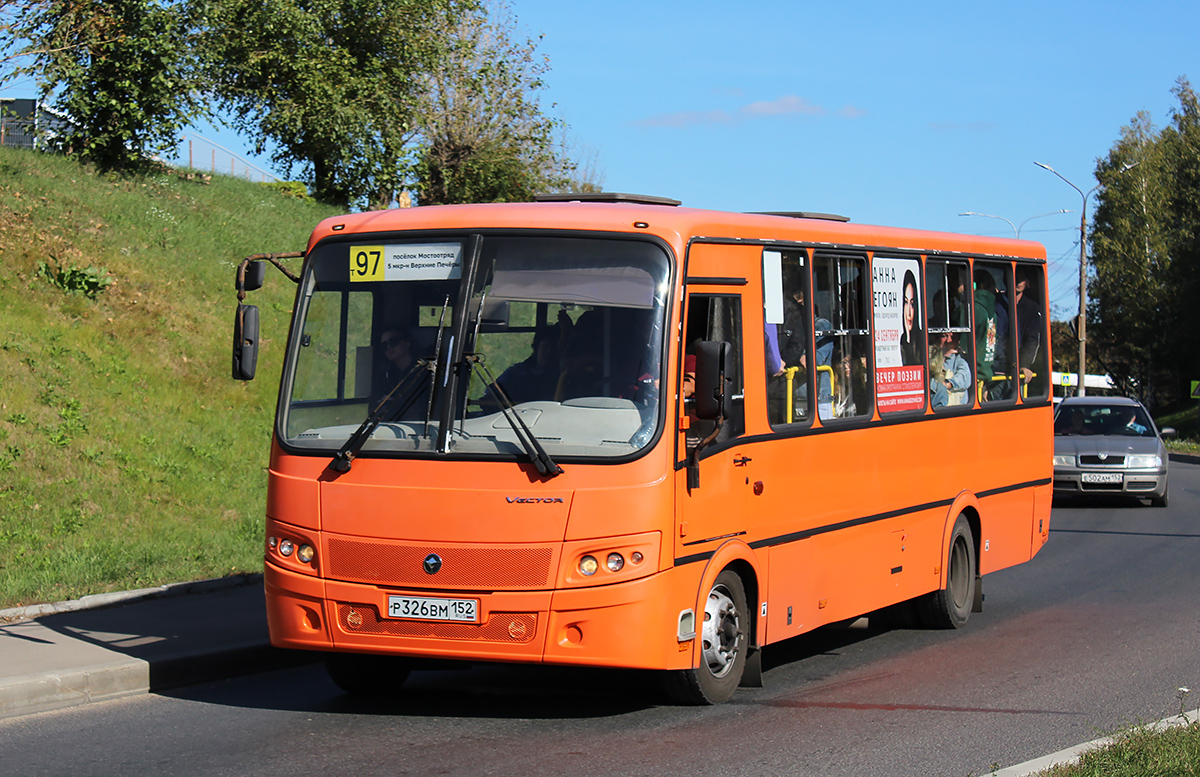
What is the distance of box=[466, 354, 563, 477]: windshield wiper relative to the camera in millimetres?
7215

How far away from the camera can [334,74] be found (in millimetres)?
35438

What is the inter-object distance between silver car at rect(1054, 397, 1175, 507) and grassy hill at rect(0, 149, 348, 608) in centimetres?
1225

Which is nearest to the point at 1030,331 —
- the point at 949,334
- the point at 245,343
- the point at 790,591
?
the point at 949,334

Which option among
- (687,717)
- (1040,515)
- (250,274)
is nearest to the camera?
(687,717)

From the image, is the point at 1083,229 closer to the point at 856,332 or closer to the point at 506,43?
the point at 506,43

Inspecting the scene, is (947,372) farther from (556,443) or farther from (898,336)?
(556,443)

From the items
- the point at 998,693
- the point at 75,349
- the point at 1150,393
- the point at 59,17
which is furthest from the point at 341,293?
the point at 1150,393

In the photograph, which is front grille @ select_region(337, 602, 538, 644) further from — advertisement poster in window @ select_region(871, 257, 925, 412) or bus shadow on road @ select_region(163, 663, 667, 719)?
advertisement poster in window @ select_region(871, 257, 925, 412)

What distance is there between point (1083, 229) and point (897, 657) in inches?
1683

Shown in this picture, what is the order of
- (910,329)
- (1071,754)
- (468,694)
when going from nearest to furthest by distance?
(1071,754), (468,694), (910,329)

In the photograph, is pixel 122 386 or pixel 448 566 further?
pixel 122 386

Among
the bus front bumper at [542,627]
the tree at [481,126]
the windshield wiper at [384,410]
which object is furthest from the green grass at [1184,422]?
the windshield wiper at [384,410]

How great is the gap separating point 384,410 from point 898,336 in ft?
14.7

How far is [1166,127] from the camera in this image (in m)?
75.8
